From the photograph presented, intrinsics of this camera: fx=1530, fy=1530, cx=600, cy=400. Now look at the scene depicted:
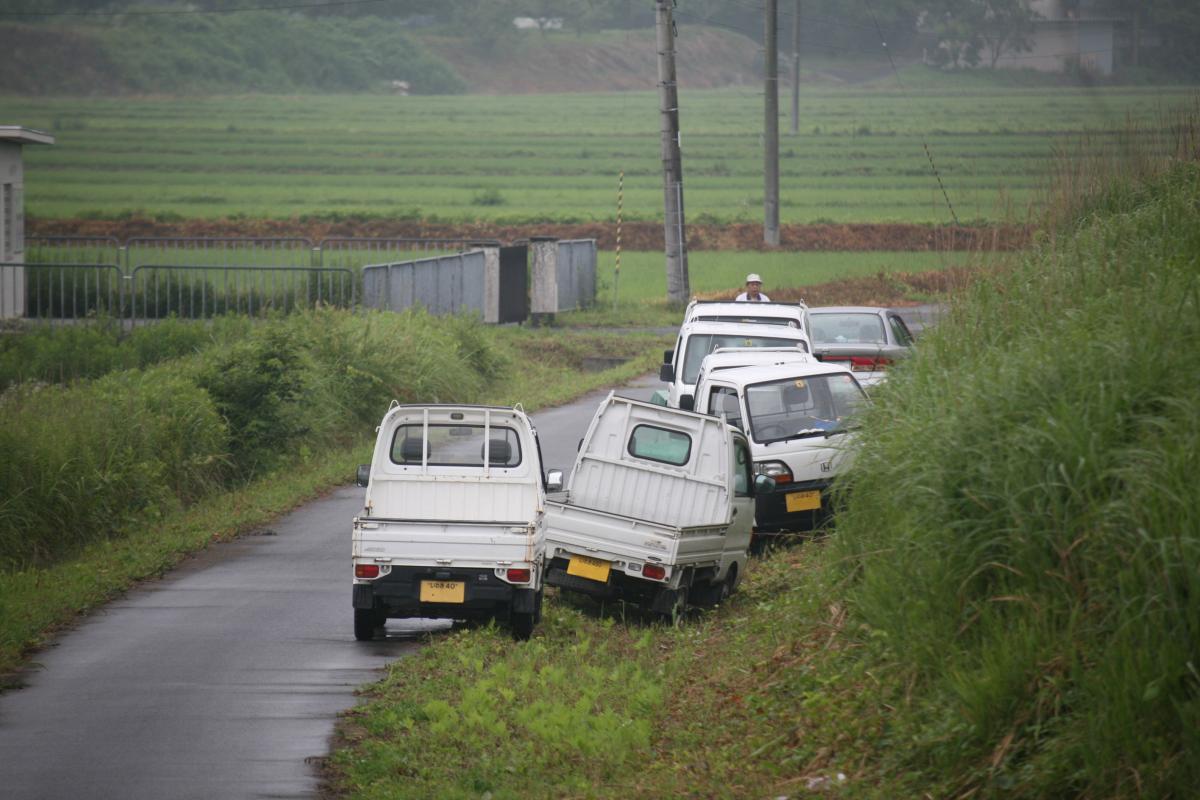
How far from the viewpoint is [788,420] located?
15.5 meters

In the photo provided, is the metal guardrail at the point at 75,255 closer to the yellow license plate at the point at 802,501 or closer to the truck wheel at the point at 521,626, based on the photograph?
the yellow license plate at the point at 802,501

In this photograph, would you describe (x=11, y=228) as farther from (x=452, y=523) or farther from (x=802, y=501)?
(x=452, y=523)

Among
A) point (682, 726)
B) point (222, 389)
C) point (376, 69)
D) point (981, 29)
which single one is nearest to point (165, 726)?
point (682, 726)

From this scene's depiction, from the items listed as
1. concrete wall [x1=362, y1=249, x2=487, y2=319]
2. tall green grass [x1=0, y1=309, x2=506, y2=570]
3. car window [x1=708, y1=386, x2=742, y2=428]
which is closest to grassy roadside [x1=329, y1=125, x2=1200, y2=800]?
car window [x1=708, y1=386, x2=742, y2=428]

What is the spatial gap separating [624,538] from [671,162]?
80.1 feet

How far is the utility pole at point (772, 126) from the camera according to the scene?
4316 centimetres

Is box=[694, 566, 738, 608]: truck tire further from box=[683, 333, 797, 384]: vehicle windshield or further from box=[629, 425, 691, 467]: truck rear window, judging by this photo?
box=[683, 333, 797, 384]: vehicle windshield

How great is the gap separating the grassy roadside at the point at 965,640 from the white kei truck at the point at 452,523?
3.05 feet

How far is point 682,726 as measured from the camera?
360 inches

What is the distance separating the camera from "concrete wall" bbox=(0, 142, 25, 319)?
3003cm

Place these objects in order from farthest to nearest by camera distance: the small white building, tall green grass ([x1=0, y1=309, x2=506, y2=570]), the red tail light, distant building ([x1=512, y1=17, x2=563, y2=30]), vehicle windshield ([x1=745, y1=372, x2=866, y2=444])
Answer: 1. distant building ([x1=512, y1=17, x2=563, y2=30])
2. the small white building
3. the red tail light
4. tall green grass ([x1=0, y1=309, x2=506, y2=570])
5. vehicle windshield ([x1=745, y1=372, x2=866, y2=444])

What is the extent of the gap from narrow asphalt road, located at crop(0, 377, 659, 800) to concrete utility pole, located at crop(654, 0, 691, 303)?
2065 centimetres

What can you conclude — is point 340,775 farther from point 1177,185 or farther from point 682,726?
point 1177,185

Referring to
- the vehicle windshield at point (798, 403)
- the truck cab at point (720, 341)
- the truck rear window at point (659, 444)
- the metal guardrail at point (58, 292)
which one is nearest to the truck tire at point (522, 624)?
the truck rear window at point (659, 444)
